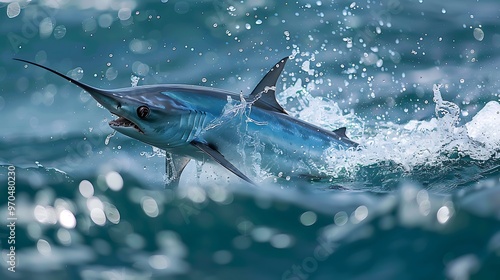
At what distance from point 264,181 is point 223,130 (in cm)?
48

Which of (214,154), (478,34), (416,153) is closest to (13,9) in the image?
(214,154)

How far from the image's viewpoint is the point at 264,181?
5113mm

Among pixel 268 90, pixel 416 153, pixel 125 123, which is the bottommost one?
pixel 125 123

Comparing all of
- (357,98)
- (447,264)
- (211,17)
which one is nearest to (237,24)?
(211,17)

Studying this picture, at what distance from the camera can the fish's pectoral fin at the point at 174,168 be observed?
16.9 feet

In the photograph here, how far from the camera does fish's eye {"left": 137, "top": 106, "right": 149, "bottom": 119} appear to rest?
4473 millimetres

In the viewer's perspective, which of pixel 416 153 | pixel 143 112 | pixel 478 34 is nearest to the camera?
pixel 143 112

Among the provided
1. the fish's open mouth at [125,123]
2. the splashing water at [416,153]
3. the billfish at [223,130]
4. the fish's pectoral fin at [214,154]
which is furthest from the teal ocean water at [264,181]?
the fish's open mouth at [125,123]

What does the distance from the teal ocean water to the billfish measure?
158mm

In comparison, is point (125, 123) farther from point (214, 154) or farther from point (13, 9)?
point (13, 9)

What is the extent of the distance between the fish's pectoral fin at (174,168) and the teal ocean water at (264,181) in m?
0.08

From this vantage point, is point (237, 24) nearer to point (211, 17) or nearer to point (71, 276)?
point (211, 17)

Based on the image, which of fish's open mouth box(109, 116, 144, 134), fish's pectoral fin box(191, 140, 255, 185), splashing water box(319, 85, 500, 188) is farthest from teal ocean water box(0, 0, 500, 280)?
fish's open mouth box(109, 116, 144, 134)

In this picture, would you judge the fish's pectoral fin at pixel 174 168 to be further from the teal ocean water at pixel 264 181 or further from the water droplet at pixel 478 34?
the water droplet at pixel 478 34
